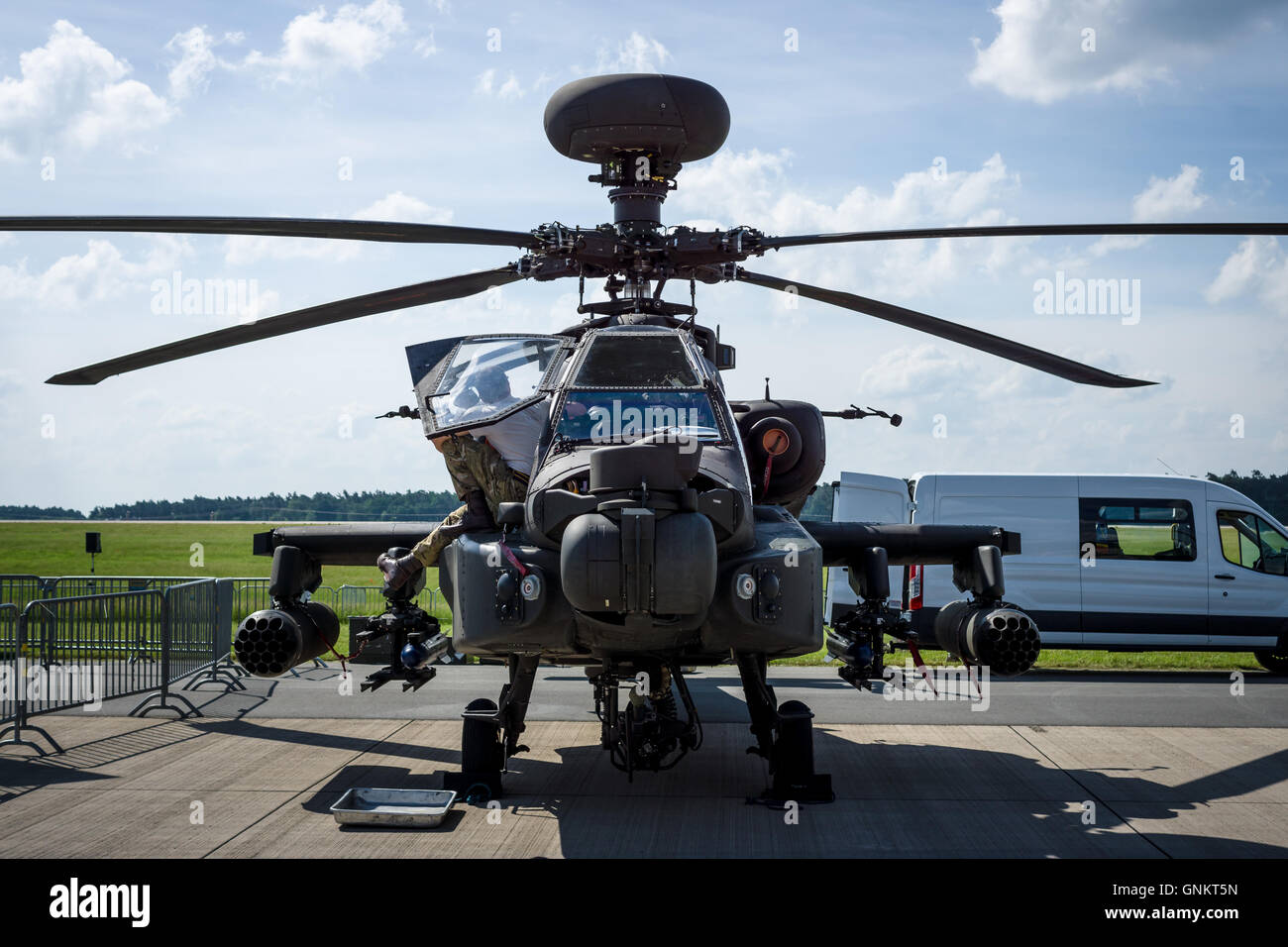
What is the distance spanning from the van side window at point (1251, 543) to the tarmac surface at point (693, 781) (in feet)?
8.90

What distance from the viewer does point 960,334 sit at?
8.62m

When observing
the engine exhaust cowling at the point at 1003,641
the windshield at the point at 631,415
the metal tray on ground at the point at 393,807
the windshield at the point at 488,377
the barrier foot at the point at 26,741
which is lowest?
the barrier foot at the point at 26,741

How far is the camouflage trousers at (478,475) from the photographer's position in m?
7.23

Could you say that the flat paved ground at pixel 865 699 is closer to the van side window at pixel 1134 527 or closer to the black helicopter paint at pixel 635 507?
the van side window at pixel 1134 527

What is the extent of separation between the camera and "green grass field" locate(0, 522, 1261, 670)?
645 inches

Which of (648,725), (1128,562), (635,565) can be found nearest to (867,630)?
(648,725)

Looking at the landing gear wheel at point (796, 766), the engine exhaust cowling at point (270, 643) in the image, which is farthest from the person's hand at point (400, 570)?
the landing gear wheel at point (796, 766)

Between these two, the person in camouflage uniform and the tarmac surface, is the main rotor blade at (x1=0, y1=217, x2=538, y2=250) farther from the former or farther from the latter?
the tarmac surface

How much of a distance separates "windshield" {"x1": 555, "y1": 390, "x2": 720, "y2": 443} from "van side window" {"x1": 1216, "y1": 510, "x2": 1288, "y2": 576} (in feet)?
34.6

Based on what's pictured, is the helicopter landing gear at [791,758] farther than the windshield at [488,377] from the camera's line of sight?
Yes

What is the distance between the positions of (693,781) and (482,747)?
167cm

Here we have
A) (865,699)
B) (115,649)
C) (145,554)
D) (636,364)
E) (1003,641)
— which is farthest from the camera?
(145,554)

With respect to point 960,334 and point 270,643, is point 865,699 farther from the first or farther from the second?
point 270,643
